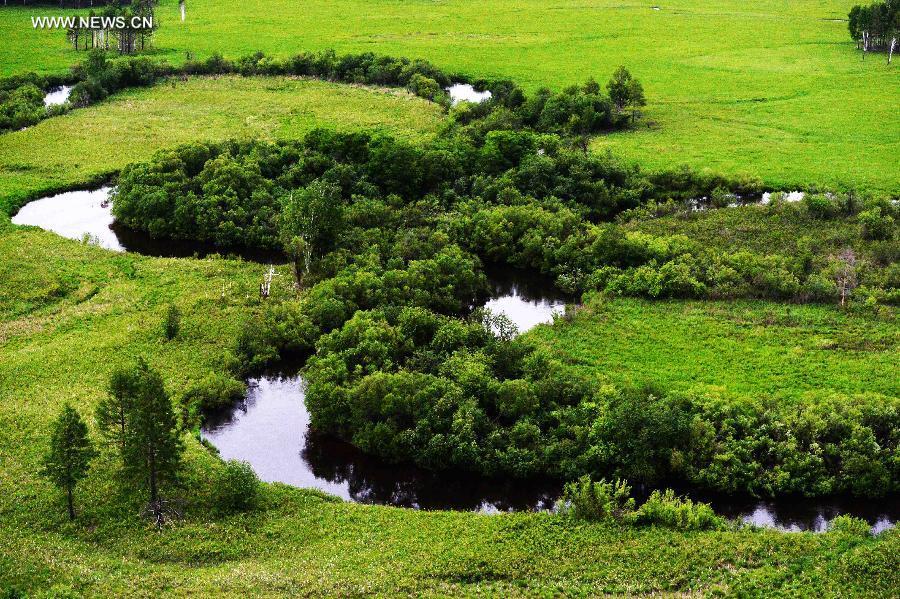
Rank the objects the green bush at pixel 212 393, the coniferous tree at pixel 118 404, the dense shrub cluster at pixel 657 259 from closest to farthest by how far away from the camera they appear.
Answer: the coniferous tree at pixel 118 404 < the green bush at pixel 212 393 < the dense shrub cluster at pixel 657 259

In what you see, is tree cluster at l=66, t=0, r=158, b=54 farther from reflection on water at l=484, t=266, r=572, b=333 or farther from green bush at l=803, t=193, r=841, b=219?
green bush at l=803, t=193, r=841, b=219

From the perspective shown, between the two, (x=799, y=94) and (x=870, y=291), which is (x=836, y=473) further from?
(x=799, y=94)

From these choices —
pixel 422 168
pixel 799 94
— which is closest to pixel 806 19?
pixel 799 94

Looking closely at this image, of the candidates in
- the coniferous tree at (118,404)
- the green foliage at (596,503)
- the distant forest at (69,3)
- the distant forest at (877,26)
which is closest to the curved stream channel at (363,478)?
the green foliage at (596,503)

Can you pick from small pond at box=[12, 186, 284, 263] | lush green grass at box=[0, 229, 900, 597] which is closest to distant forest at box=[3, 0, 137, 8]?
small pond at box=[12, 186, 284, 263]

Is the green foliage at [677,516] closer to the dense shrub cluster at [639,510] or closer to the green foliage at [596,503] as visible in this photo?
the dense shrub cluster at [639,510]

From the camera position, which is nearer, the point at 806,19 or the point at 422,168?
the point at 422,168

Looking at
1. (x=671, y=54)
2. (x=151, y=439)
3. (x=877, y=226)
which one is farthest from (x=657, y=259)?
(x=671, y=54)
